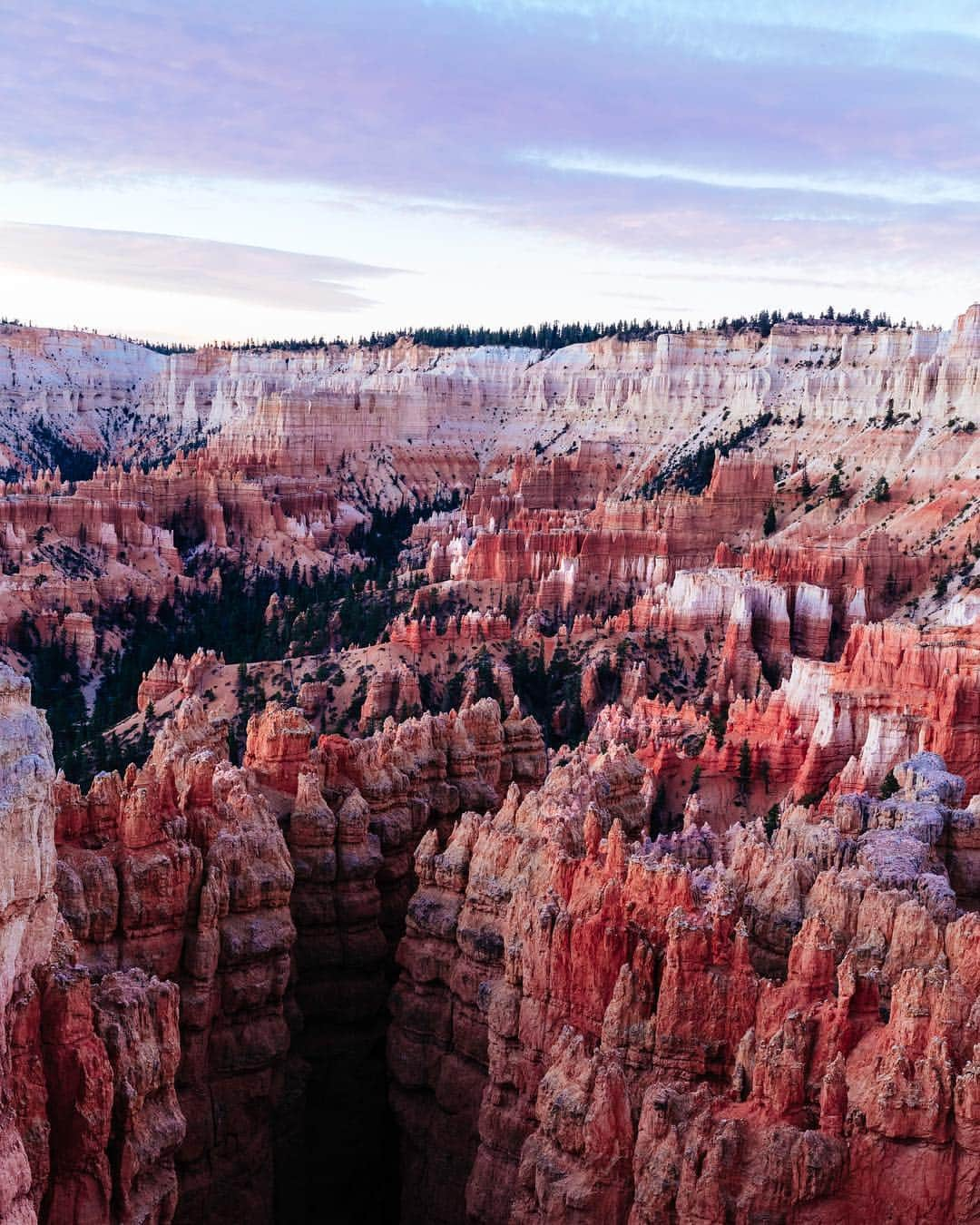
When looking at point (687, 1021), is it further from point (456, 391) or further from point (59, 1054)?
point (456, 391)

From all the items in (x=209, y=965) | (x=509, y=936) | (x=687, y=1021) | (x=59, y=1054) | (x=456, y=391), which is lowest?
(x=209, y=965)

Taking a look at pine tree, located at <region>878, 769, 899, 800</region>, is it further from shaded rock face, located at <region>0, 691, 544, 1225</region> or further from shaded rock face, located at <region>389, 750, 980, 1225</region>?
shaded rock face, located at <region>0, 691, 544, 1225</region>

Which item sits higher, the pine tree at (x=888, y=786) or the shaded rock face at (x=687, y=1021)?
the shaded rock face at (x=687, y=1021)

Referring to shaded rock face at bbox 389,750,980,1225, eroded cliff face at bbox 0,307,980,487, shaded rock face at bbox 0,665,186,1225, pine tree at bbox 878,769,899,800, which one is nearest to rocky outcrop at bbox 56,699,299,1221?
shaded rock face at bbox 389,750,980,1225

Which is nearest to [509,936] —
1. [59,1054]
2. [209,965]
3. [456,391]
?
[209,965]

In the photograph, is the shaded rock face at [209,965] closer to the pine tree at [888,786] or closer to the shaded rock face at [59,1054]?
the shaded rock face at [59,1054]

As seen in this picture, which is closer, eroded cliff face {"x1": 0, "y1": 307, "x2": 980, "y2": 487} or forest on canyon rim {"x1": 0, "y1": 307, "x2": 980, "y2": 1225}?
forest on canyon rim {"x1": 0, "y1": 307, "x2": 980, "y2": 1225}

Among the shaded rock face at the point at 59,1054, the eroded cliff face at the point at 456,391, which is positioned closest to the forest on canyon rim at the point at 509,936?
the shaded rock face at the point at 59,1054

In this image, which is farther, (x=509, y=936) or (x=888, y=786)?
(x=888, y=786)

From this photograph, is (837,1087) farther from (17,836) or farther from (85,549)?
(85,549)
